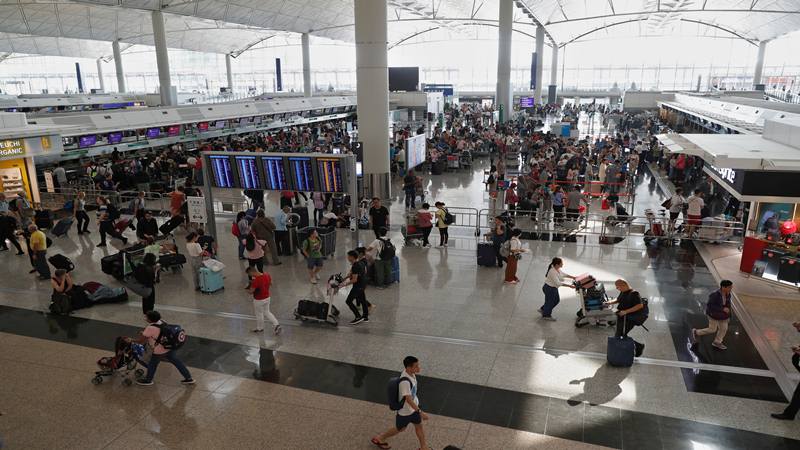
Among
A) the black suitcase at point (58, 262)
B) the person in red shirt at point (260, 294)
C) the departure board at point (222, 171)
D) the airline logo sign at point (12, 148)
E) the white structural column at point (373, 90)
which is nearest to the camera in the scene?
the person in red shirt at point (260, 294)

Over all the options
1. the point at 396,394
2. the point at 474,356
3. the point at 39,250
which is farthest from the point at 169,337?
the point at 39,250

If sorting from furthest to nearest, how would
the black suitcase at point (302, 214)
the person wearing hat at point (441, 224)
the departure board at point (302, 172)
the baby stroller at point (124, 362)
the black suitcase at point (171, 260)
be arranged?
the black suitcase at point (302, 214) → the person wearing hat at point (441, 224) → the departure board at point (302, 172) → the black suitcase at point (171, 260) → the baby stroller at point (124, 362)

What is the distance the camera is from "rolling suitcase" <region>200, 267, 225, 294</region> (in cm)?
1006

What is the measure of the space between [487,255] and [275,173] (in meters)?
5.10

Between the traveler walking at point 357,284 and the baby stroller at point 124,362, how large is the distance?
10.00 feet

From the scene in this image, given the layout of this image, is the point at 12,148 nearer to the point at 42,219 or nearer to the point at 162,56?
the point at 42,219

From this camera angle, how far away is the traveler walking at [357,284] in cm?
831

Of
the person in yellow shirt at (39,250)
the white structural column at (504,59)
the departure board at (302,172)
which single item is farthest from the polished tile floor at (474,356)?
the white structural column at (504,59)

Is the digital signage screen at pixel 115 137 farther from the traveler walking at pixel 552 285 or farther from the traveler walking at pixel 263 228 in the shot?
the traveler walking at pixel 552 285

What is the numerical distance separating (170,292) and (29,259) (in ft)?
15.5

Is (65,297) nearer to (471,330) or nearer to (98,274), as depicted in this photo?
(98,274)

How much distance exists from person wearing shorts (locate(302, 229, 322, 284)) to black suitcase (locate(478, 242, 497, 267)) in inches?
137

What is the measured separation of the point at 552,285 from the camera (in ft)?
28.0

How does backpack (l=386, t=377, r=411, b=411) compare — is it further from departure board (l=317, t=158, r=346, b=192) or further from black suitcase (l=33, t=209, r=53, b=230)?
black suitcase (l=33, t=209, r=53, b=230)
